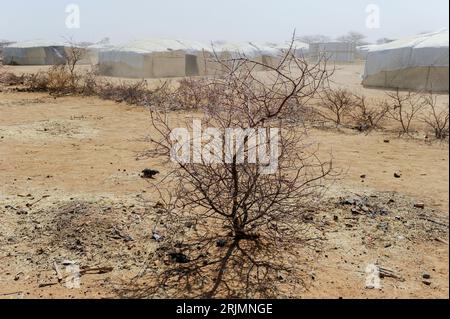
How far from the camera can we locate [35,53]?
1151 inches

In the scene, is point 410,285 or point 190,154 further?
point 190,154

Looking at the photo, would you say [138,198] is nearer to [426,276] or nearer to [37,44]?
[426,276]

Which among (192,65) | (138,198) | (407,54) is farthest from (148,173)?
(192,65)

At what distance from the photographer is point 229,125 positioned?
3.00 m

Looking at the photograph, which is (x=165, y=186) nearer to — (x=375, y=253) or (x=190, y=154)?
(x=190, y=154)

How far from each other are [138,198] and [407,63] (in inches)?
580

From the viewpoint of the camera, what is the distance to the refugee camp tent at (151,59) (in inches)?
824

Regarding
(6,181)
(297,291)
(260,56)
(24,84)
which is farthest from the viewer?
(260,56)

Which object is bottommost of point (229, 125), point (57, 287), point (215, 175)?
point (57, 287)

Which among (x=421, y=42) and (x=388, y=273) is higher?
(x=421, y=42)

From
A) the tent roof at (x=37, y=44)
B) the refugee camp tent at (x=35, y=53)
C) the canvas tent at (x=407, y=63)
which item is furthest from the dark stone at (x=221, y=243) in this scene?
the tent roof at (x=37, y=44)

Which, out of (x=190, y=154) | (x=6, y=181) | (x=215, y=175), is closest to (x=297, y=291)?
(x=215, y=175)

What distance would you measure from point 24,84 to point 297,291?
15955 millimetres

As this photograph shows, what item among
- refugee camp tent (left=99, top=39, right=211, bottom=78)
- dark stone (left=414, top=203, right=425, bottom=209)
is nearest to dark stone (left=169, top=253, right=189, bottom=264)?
dark stone (left=414, top=203, right=425, bottom=209)
